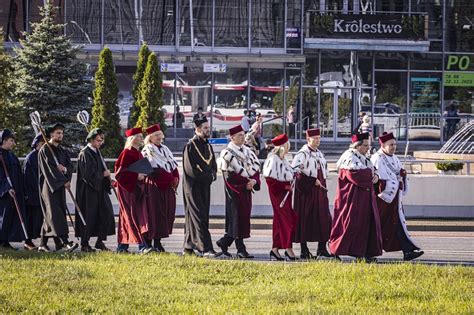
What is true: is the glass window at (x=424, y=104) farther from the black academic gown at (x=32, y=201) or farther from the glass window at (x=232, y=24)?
the black academic gown at (x=32, y=201)

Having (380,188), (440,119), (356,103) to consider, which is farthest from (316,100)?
(380,188)

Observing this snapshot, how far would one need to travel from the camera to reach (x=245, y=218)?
646 inches

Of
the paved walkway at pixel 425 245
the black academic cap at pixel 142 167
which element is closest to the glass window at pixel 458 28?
the paved walkway at pixel 425 245

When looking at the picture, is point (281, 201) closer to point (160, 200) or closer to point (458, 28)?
point (160, 200)

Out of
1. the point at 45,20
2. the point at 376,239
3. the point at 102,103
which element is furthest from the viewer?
the point at 45,20

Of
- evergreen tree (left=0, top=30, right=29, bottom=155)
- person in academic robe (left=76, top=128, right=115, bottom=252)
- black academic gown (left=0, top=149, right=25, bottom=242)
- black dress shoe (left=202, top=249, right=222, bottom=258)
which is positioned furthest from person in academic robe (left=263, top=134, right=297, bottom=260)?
evergreen tree (left=0, top=30, right=29, bottom=155)

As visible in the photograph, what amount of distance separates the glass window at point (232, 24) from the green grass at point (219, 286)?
31.1 meters

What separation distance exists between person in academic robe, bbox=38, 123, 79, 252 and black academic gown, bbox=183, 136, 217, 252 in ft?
6.03

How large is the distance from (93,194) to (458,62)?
32.4m

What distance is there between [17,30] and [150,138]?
27.9m

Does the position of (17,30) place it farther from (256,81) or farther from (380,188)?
(380,188)

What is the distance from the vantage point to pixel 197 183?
16.4 metres

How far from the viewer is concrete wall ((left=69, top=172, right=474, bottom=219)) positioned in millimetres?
23781

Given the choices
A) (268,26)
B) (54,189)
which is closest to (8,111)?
(54,189)
